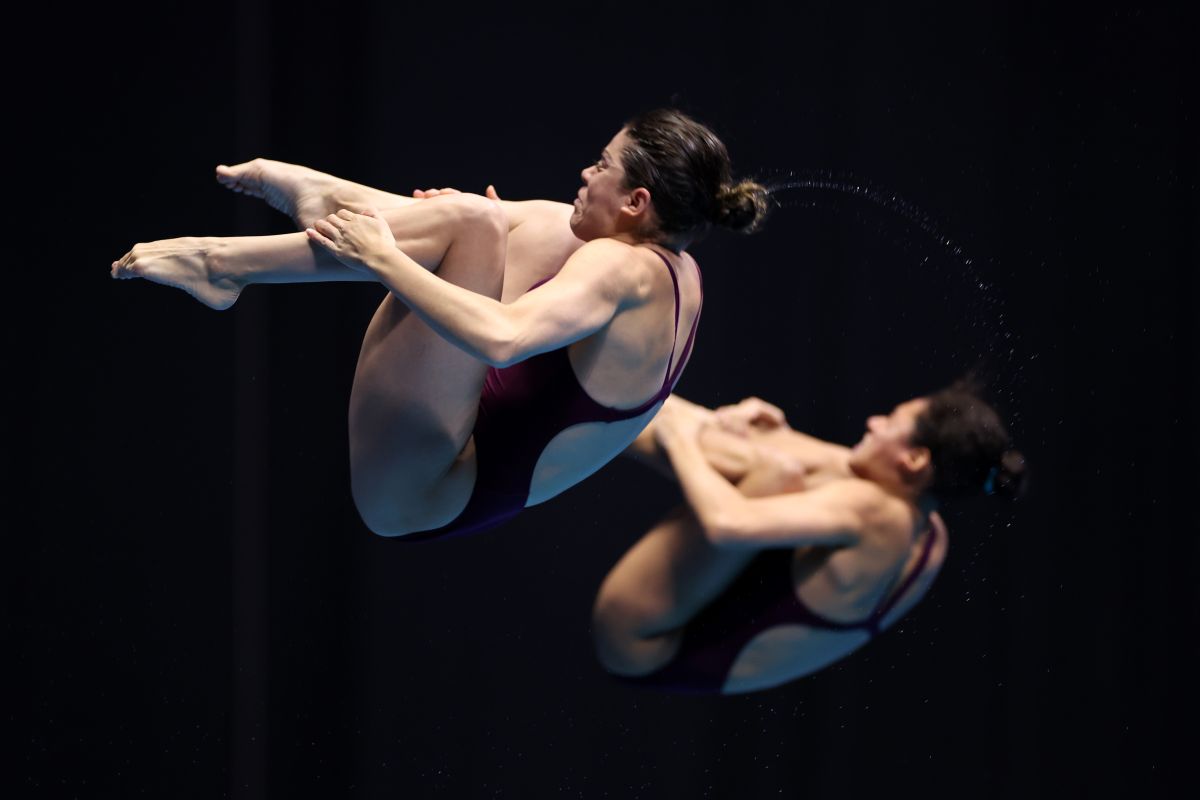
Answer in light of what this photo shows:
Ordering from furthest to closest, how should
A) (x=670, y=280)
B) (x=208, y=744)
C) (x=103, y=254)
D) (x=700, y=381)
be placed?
1. (x=700, y=381)
2. (x=208, y=744)
3. (x=103, y=254)
4. (x=670, y=280)

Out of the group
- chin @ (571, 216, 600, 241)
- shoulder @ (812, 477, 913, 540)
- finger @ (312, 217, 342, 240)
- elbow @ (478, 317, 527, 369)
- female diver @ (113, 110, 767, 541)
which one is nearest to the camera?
elbow @ (478, 317, 527, 369)

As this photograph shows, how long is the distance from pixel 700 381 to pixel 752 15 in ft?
3.12

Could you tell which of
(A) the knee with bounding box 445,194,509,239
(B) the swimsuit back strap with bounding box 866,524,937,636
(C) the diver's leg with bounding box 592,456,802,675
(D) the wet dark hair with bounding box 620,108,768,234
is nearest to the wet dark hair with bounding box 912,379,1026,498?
(B) the swimsuit back strap with bounding box 866,524,937,636

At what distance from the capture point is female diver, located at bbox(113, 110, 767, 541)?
79.5 inches

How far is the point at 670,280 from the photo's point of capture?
206 cm

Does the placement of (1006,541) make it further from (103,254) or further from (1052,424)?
(103,254)

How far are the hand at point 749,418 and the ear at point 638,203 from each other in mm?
1020

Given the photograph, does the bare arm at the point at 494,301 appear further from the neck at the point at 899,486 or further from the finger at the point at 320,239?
the neck at the point at 899,486

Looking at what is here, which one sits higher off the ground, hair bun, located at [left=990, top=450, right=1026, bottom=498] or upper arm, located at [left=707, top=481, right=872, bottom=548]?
hair bun, located at [left=990, top=450, right=1026, bottom=498]

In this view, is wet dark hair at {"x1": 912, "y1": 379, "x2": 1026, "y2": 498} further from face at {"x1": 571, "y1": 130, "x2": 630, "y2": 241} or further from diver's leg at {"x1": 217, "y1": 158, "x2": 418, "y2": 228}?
diver's leg at {"x1": 217, "y1": 158, "x2": 418, "y2": 228}

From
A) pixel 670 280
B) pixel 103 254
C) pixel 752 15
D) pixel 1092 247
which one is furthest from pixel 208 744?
pixel 1092 247

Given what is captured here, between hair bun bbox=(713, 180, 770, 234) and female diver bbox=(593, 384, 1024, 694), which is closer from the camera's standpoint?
hair bun bbox=(713, 180, 770, 234)

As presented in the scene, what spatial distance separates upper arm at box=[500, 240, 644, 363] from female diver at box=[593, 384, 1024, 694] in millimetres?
922

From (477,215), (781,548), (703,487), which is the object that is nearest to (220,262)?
(477,215)
